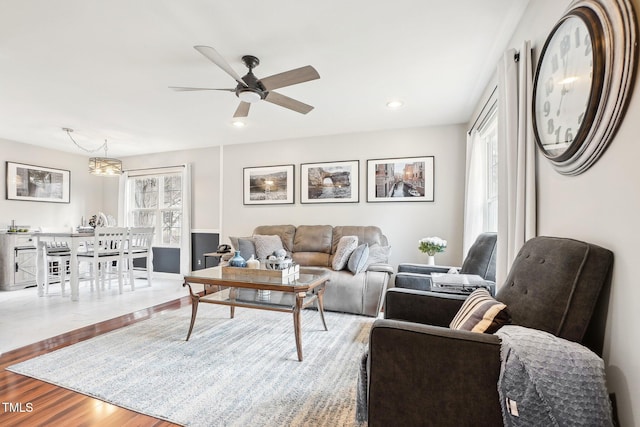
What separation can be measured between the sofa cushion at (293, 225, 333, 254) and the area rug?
142 centimetres

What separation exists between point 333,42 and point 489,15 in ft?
3.45

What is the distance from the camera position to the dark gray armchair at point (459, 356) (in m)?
0.99

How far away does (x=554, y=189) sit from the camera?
1.49 meters

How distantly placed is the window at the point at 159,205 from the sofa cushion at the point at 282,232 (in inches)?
78.8

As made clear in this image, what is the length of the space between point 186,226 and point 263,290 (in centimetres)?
346

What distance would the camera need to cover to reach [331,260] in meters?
4.18

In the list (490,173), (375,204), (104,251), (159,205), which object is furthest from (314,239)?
(159,205)

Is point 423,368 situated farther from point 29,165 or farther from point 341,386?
point 29,165

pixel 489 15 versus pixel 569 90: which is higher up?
pixel 489 15

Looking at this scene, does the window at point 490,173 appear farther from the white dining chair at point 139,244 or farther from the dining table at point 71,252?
the dining table at point 71,252

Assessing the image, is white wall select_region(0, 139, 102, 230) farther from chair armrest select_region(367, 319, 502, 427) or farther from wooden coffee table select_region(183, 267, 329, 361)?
chair armrest select_region(367, 319, 502, 427)

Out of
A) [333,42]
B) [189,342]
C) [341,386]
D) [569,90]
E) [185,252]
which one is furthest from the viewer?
[185,252]

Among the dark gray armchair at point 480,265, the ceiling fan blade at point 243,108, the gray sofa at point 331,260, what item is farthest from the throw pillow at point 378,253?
the ceiling fan blade at point 243,108

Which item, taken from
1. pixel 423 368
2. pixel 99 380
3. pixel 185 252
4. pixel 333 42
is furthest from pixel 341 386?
pixel 185 252
